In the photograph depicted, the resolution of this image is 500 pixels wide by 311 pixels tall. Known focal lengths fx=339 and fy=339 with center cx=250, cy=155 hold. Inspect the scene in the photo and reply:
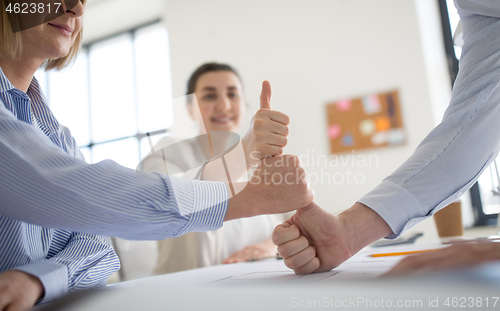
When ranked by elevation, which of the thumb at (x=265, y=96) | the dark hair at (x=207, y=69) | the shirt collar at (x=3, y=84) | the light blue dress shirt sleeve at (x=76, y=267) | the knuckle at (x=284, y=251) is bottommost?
the knuckle at (x=284, y=251)

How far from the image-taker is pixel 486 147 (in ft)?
2.08

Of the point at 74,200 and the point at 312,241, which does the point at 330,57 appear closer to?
the point at 312,241

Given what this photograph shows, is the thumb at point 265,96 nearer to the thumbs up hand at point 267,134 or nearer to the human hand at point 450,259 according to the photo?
the thumbs up hand at point 267,134

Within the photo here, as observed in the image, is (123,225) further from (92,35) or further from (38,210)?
(92,35)

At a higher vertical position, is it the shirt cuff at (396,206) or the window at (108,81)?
the window at (108,81)

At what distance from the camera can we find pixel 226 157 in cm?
75

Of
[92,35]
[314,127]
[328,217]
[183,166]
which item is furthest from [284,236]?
[92,35]

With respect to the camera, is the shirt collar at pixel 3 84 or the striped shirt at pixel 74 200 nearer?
the striped shirt at pixel 74 200

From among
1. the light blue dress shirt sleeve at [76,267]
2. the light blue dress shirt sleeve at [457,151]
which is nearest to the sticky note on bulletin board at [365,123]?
the light blue dress shirt sleeve at [457,151]

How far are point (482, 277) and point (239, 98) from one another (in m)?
1.58

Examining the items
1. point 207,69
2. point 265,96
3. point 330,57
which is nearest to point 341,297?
point 265,96

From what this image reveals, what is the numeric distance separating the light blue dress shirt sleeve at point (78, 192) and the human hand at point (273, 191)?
2.9 inches

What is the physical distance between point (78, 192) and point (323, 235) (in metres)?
0.36

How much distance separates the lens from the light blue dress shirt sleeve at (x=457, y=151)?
0.60 meters
